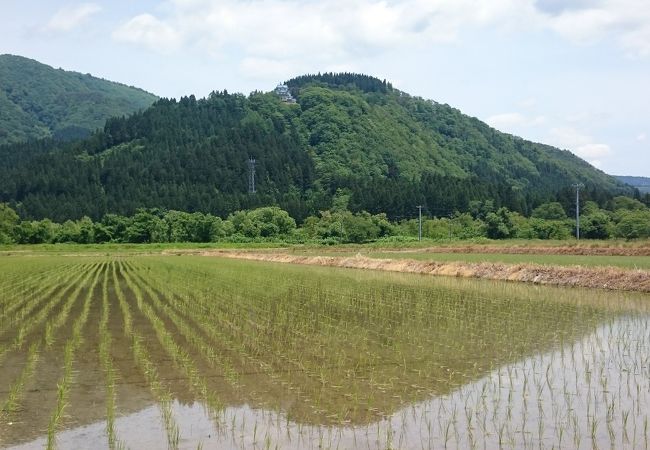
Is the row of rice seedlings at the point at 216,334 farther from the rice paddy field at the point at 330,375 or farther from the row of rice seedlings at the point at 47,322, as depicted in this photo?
the row of rice seedlings at the point at 47,322

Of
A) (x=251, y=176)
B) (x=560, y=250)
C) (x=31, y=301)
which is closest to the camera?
(x=31, y=301)

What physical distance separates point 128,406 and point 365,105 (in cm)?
17415

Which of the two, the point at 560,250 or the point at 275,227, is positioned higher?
the point at 275,227

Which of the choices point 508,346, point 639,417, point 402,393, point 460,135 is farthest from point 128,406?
point 460,135

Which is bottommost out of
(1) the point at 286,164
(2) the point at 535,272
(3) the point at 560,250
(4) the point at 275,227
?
(2) the point at 535,272

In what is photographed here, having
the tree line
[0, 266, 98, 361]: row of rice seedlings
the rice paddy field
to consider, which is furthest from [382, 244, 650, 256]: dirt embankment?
the tree line

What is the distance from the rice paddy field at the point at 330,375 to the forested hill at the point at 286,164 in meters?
99.5

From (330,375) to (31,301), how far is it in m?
16.0

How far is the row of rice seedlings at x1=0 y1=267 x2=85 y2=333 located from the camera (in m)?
17.6

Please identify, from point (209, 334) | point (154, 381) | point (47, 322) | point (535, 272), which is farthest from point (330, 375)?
point (535, 272)

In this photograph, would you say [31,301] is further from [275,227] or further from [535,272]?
[275,227]

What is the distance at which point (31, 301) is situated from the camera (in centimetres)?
2234

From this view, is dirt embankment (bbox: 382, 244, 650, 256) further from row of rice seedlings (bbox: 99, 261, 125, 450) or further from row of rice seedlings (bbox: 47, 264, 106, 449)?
row of rice seedlings (bbox: 47, 264, 106, 449)

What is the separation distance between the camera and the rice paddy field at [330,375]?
287 inches
